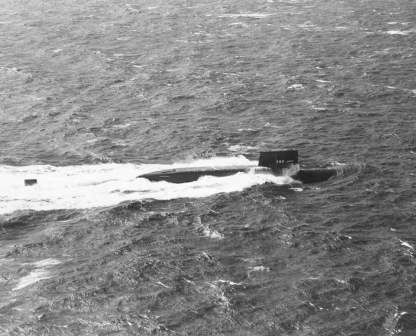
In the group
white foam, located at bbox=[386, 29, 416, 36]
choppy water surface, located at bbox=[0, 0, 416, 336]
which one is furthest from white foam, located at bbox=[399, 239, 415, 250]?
white foam, located at bbox=[386, 29, 416, 36]

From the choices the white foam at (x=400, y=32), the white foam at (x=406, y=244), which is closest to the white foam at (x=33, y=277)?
Answer: the white foam at (x=406, y=244)

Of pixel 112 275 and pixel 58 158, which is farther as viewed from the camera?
pixel 58 158

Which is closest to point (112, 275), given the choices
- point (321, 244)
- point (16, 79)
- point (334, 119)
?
point (321, 244)

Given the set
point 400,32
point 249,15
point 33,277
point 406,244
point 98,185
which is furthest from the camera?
point 249,15

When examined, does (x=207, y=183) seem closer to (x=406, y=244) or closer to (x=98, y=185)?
(x=98, y=185)

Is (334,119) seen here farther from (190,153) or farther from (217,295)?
(217,295)

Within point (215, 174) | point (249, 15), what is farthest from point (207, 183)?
point (249, 15)

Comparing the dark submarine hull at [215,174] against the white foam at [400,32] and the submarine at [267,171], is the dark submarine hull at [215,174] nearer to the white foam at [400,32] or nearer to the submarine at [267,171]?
the submarine at [267,171]
